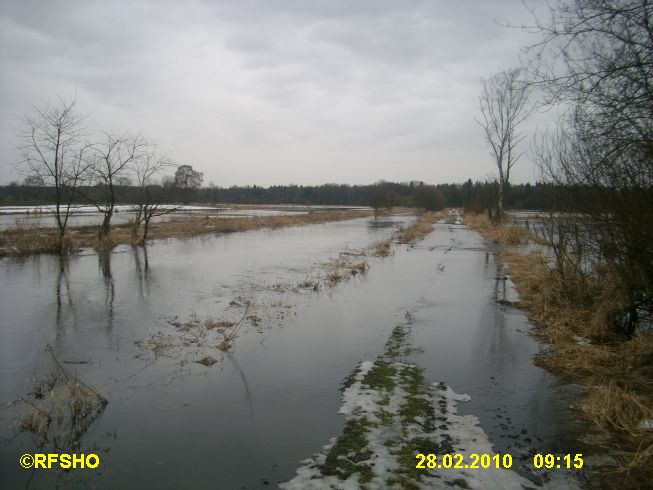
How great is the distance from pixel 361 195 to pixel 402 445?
138m

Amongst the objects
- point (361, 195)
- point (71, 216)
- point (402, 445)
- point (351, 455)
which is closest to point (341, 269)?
point (402, 445)

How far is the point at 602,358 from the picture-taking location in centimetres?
686

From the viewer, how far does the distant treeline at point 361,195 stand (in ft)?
87.4

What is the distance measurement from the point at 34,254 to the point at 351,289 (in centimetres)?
1434

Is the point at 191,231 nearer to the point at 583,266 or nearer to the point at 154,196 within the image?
the point at 154,196

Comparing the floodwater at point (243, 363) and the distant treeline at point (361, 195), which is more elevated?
the distant treeline at point (361, 195)

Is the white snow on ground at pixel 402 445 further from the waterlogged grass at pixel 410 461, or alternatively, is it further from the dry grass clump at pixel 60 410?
the dry grass clump at pixel 60 410

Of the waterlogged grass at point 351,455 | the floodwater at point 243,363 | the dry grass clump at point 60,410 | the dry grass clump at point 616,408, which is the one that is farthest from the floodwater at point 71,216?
the dry grass clump at point 616,408

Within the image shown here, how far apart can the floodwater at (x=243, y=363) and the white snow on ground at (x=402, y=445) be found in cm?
20

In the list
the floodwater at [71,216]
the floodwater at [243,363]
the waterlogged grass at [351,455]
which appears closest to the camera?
the waterlogged grass at [351,455]

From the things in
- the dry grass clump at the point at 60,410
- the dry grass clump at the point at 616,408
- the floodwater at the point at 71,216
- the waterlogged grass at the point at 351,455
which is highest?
the floodwater at the point at 71,216

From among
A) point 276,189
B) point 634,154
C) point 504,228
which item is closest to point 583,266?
point 634,154

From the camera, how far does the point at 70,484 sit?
4082 mm

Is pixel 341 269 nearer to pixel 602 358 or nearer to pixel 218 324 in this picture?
Answer: pixel 218 324
